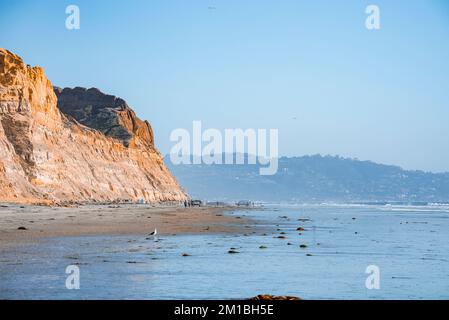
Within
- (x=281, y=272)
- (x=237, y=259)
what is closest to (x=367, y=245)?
(x=237, y=259)

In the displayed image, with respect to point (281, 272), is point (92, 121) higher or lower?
higher

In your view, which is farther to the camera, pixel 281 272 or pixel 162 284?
pixel 281 272

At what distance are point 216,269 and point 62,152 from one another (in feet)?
184

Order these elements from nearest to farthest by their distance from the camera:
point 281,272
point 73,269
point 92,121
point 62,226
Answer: point 73,269, point 281,272, point 62,226, point 92,121

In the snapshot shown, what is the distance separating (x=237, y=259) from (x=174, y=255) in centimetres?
175

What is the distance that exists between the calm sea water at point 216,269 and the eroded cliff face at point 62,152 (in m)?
29.4

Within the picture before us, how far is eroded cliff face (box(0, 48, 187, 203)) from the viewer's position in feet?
178

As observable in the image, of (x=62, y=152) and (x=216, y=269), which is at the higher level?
(x=62, y=152)

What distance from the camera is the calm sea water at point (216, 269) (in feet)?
37.7

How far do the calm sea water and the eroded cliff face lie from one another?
2938 cm

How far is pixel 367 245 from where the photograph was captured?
74.3 feet

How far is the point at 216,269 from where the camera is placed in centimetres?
1466
